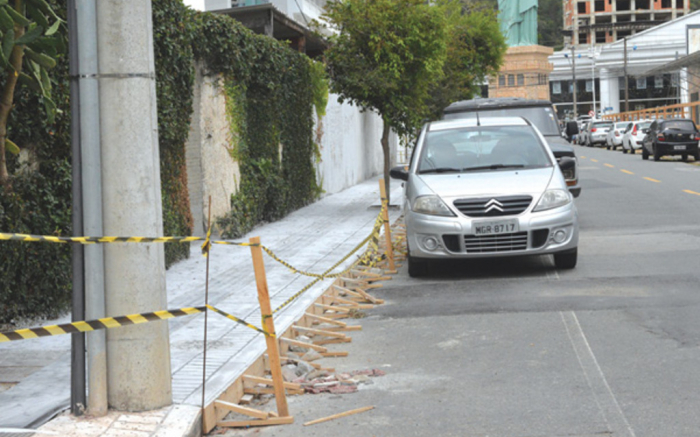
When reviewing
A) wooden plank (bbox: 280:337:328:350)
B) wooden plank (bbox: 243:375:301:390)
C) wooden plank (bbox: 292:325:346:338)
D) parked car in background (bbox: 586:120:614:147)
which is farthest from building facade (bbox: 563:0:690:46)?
wooden plank (bbox: 243:375:301:390)

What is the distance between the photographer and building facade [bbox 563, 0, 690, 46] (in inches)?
5482

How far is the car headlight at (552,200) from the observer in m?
10.6

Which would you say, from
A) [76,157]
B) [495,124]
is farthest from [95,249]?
[495,124]

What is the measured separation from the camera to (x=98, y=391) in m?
5.41

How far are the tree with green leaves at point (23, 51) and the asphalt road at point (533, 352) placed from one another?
2.89 meters

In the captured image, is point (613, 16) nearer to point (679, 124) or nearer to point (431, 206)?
point (679, 124)

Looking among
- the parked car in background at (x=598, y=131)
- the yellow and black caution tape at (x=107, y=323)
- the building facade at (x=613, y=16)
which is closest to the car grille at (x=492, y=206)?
the yellow and black caution tape at (x=107, y=323)

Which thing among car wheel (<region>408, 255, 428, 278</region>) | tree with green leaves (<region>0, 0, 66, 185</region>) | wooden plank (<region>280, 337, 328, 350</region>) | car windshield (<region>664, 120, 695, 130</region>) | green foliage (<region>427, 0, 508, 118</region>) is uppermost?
green foliage (<region>427, 0, 508, 118</region>)

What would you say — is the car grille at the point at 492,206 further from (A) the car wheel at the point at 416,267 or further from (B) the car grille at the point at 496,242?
(A) the car wheel at the point at 416,267

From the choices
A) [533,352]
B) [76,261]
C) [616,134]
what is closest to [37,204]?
[76,261]

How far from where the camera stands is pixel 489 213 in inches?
412

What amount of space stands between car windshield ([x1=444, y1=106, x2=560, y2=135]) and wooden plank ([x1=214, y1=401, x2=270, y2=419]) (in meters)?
12.4

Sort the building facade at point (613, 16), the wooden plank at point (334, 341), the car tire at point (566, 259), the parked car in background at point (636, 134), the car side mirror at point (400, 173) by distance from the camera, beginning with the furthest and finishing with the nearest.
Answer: the building facade at point (613, 16)
the parked car in background at point (636, 134)
the car side mirror at point (400, 173)
the car tire at point (566, 259)
the wooden plank at point (334, 341)

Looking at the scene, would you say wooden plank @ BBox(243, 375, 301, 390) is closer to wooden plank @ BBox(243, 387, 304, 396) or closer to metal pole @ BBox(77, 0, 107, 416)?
wooden plank @ BBox(243, 387, 304, 396)
